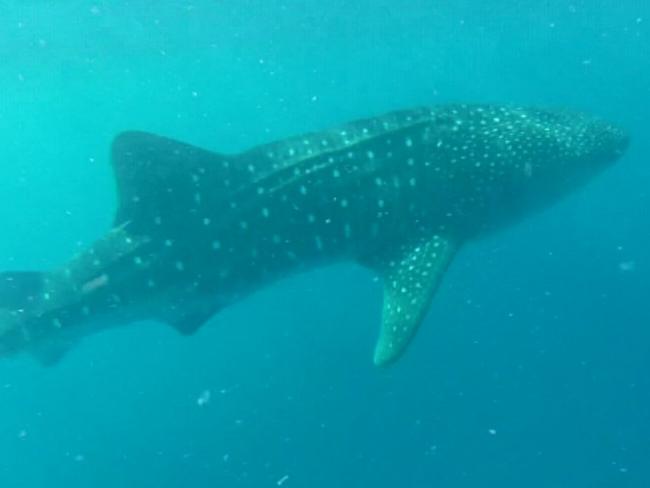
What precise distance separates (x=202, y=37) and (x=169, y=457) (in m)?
33.4

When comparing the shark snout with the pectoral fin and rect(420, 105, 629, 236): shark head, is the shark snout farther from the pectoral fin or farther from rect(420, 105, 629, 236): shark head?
the pectoral fin

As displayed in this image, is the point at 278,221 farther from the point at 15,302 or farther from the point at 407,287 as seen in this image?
the point at 15,302

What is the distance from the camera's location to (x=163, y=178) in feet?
21.8

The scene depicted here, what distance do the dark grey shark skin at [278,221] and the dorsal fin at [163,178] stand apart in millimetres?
10

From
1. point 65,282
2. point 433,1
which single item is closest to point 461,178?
point 65,282

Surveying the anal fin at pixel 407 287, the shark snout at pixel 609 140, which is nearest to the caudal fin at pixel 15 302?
the anal fin at pixel 407 287

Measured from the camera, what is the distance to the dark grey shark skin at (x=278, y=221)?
675cm

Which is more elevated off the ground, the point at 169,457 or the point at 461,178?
the point at 461,178

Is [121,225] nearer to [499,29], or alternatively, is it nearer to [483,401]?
[483,401]

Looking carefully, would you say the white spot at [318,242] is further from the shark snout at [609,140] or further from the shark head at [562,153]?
the shark snout at [609,140]

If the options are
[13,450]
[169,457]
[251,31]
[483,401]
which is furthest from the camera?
[251,31]

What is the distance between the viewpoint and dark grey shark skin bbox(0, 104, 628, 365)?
22.2ft

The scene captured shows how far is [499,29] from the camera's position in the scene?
51.7 m

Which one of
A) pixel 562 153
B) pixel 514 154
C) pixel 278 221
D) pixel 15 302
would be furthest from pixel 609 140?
pixel 15 302
